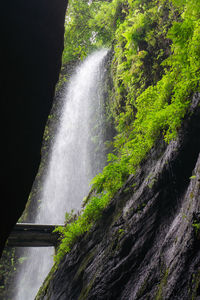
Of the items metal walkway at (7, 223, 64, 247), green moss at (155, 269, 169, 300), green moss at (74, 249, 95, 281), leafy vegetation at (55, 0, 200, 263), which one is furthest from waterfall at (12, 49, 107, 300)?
green moss at (155, 269, 169, 300)

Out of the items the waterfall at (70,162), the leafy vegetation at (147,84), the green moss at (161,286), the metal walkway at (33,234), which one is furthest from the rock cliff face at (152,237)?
the waterfall at (70,162)

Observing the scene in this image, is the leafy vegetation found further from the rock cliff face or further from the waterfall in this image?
the waterfall

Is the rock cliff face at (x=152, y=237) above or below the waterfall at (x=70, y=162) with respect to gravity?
below

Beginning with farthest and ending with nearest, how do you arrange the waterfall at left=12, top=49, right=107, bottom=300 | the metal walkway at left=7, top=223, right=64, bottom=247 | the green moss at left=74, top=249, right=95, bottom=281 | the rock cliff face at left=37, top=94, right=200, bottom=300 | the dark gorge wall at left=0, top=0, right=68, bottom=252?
the waterfall at left=12, top=49, right=107, bottom=300 → the metal walkway at left=7, top=223, right=64, bottom=247 → the green moss at left=74, top=249, right=95, bottom=281 → the rock cliff face at left=37, top=94, right=200, bottom=300 → the dark gorge wall at left=0, top=0, right=68, bottom=252

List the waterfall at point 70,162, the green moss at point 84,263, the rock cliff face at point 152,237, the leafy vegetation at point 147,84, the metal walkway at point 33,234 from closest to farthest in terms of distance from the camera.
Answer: the rock cliff face at point 152,237, the leafy vegetation at point 147,84, the green moss at point 84,263, the metal walkway at point 33,234, the waterfall at point 70,162

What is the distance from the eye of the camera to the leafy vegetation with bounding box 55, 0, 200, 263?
177 inches

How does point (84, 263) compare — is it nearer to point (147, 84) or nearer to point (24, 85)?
point (24, 85)

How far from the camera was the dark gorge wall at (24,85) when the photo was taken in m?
2.29

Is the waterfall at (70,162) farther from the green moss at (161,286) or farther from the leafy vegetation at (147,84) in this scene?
the green moss at (161,286)

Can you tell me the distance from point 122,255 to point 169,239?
101 cm

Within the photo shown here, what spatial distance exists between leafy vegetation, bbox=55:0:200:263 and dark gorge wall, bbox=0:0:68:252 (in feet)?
5.02

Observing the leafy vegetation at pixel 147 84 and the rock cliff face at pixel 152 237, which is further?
the leafy vegetation at pixel 147 84

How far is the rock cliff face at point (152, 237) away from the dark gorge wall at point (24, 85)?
1.99 meters

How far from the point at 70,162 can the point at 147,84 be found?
637cm
